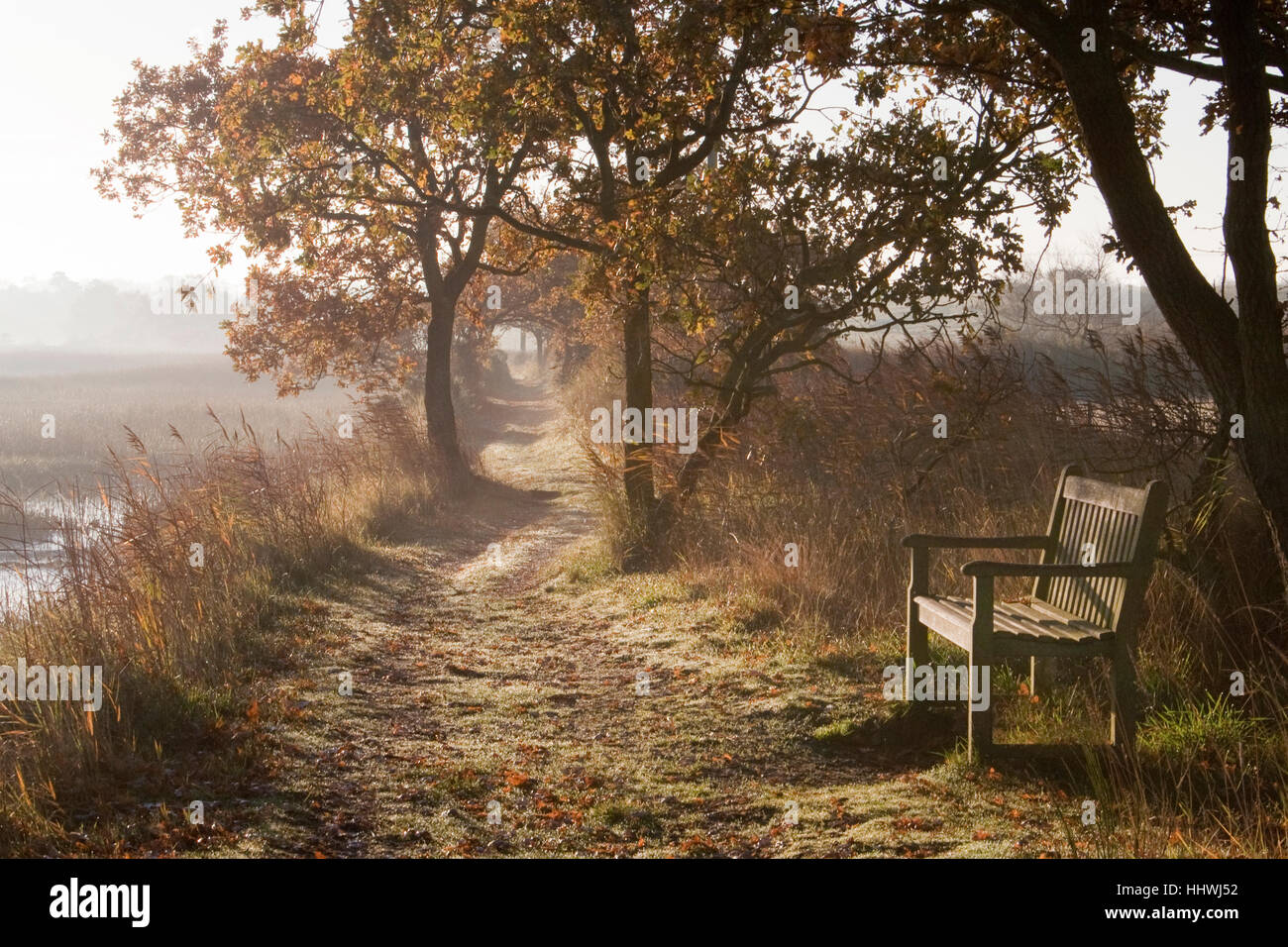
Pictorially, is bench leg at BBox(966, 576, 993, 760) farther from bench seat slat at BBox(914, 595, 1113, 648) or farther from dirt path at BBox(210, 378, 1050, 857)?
dirt path at BBox(210, 378, 1050, 857)

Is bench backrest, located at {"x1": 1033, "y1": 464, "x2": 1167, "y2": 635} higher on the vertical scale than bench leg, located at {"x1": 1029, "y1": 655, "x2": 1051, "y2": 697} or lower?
higher

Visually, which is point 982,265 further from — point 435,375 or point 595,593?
point 435,375

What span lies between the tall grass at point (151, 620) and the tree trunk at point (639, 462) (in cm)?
295

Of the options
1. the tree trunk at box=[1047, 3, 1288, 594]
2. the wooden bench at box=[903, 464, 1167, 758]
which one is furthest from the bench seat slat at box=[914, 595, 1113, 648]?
the tree trunk at box=[1047, 3, 1288, 594]

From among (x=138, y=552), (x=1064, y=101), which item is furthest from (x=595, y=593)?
(x=1064, y=101)

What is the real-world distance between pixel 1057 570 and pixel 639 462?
22.4ft

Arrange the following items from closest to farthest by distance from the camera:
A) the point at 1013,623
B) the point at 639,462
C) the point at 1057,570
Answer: the point at 1057,570, the point at 1013,623, the point at 639,462

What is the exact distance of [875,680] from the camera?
6684 millimetres

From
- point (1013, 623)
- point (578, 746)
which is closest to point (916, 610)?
point (1013, 623)

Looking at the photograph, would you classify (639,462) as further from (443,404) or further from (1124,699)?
(443,404)

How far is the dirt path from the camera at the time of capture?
4648mm

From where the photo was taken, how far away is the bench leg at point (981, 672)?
16.9ft

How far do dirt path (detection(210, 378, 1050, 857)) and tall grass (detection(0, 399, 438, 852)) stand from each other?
20.0 inches

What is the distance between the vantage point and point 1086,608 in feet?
18.5
